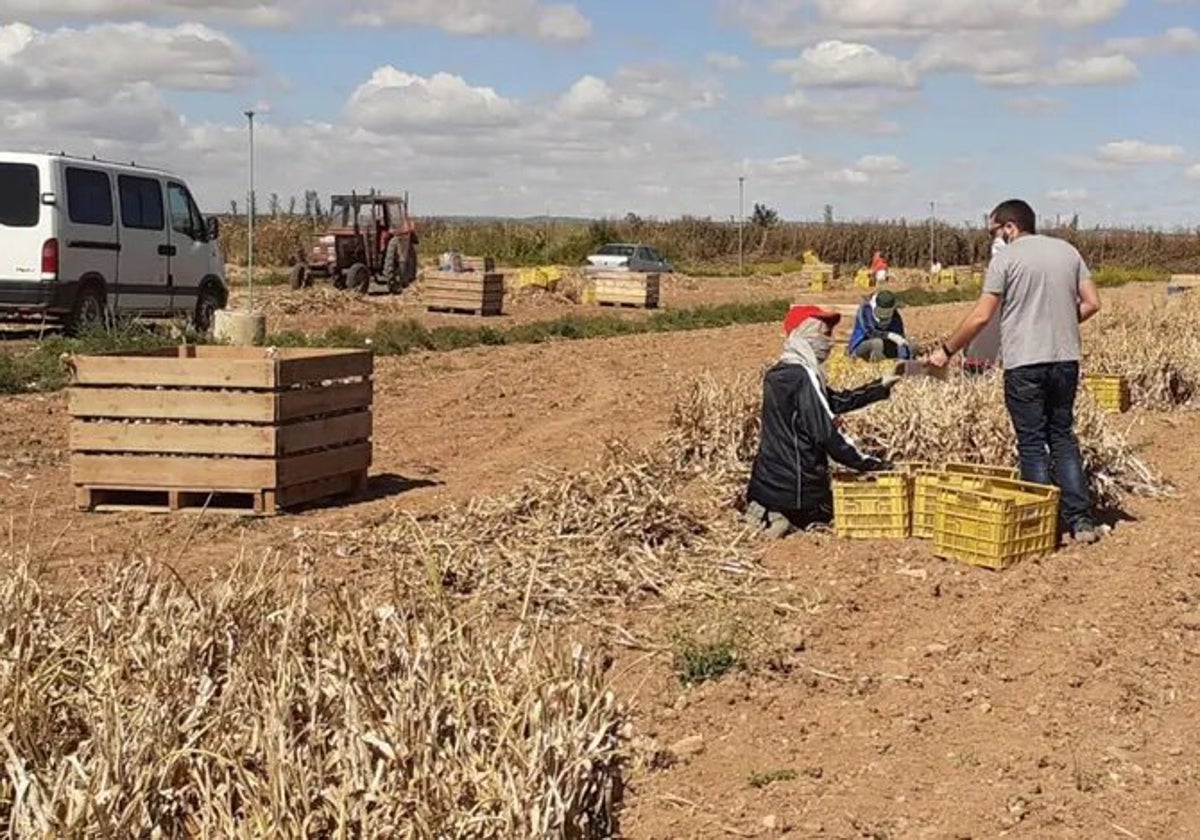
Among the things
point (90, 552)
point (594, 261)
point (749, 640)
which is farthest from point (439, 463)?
point (594, 261)

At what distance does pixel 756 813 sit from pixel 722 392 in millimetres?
5392

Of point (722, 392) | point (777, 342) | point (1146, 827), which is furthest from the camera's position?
point (777, 342)

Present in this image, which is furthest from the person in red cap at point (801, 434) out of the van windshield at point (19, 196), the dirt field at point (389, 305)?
the dirt field at point (389, 305)

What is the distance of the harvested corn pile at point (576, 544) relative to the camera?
291 inches

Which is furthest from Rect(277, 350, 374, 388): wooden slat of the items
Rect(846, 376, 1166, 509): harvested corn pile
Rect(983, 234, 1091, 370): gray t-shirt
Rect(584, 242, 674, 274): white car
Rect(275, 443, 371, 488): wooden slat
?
Rect(584, 242, 674, 274): white car

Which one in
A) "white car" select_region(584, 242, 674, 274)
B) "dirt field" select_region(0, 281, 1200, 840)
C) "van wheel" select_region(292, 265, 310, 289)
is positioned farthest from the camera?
"white car" select_region(584, 242, 674, 274)

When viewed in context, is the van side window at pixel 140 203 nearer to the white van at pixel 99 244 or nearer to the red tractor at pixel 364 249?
the white van at pixel 99 244

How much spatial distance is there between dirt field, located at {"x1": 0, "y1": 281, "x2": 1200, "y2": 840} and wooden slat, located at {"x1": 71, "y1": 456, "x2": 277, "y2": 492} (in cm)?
21

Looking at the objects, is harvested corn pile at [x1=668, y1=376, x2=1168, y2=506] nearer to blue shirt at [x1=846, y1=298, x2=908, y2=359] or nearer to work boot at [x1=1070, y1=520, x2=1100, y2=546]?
work boot at [x1=1070, y1=520, x2=1100, y2=546]

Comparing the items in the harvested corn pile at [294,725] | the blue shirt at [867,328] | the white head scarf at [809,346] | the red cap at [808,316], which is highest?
the red cap at [808,316]

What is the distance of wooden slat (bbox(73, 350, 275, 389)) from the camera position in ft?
29.9

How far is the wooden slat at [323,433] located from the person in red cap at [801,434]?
8.11 feet

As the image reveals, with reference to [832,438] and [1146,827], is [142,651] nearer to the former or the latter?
[1146,827]

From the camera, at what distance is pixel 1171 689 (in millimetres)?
6332
